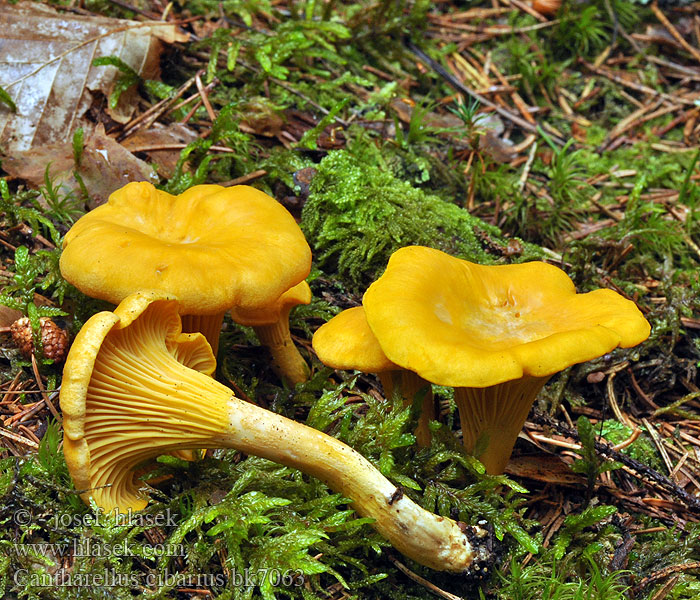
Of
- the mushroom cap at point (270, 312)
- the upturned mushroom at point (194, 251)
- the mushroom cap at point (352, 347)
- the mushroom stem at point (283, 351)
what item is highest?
the upturned mushroom at point (194, 251)

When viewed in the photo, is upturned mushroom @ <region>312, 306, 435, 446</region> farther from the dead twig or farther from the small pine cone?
the dead twig

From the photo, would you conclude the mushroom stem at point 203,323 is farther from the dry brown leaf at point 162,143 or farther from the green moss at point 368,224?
the dry brown leaf at point 162,143

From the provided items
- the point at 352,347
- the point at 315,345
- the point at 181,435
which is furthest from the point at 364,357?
the point at 181,435

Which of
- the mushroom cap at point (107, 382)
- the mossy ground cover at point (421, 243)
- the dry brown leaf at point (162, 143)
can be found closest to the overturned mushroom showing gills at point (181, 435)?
the mushroom cap at point (107, 382)

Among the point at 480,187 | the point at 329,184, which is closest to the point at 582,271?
the point at 480,187

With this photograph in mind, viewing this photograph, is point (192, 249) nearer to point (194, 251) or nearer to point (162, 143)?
point (194, 251)

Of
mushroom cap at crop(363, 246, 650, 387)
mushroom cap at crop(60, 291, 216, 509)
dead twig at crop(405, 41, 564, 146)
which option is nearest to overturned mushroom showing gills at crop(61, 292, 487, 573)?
mushroom cap at crop(60, 291, 216, 509)
